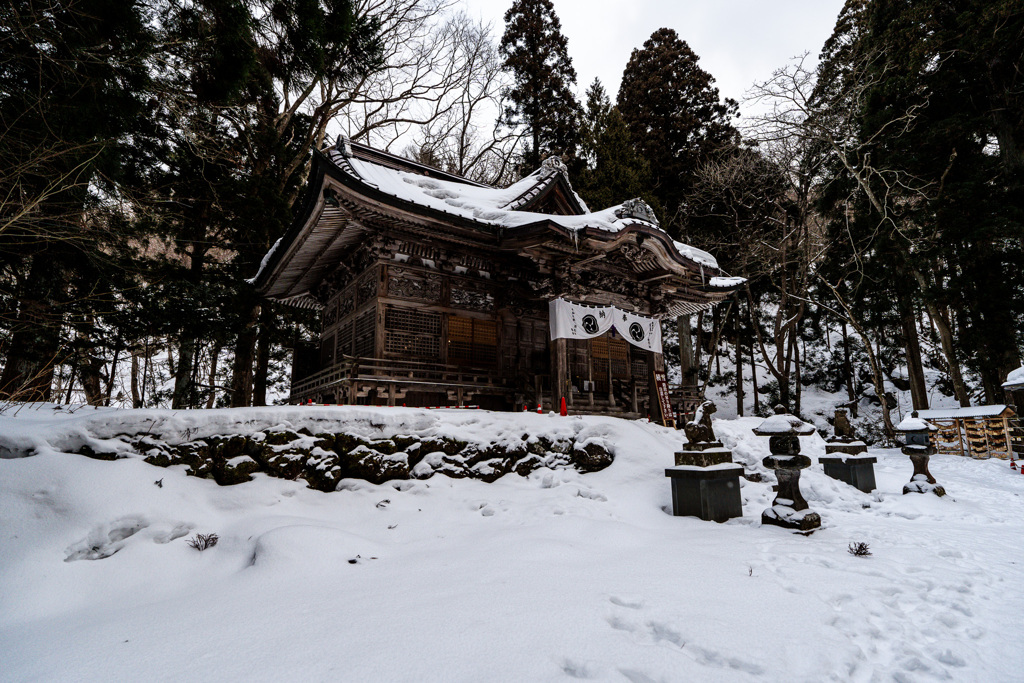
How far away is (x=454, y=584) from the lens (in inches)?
142

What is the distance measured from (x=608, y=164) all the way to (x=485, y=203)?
9448 millimetres

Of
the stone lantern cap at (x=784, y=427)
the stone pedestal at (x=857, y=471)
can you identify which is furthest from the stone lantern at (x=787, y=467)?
the stone pedestal at (x=857, y=471)

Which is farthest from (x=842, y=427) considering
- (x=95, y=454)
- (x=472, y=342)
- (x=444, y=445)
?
(x=95, y=454)

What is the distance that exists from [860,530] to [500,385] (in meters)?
7.25

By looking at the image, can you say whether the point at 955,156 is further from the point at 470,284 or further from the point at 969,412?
the point at 470,284

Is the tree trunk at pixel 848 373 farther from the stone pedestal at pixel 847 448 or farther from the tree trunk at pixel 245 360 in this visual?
the tree trunk at pixel 245 360

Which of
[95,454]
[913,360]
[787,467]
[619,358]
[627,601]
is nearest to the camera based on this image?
[627,601]

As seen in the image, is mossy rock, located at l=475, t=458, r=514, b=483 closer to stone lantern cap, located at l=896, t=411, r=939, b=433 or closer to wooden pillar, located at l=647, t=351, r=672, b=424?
wooden pillar, located at l=647, t=351, r=672, b=424

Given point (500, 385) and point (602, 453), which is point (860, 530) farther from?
point (500, 385)

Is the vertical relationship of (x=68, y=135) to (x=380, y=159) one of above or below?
below

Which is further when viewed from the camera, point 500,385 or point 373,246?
point 500,385

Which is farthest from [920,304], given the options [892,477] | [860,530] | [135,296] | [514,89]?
[135,296]

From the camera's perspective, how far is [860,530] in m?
5.45

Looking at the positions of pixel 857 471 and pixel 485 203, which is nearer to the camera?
pixel 857 471
